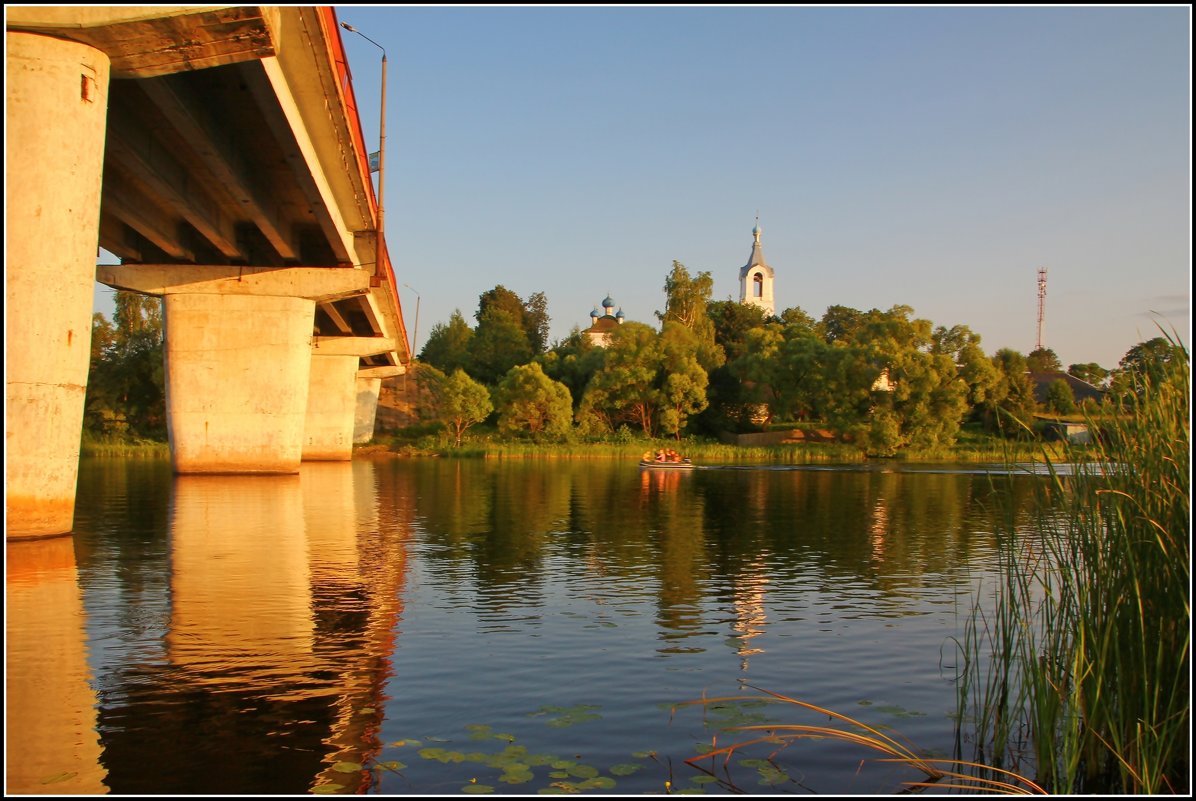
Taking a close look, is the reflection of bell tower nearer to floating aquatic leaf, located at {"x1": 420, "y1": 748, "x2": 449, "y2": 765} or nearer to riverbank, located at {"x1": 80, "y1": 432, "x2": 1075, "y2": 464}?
riverbank, located at {"x1": 80, "y1": 432, "x2": 1075, "y2": 464}

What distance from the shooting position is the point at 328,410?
57.8 meters

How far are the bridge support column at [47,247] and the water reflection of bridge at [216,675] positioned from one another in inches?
82.0

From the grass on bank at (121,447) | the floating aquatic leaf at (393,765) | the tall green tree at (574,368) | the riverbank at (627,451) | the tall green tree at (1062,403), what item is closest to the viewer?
the floating aquatic leaf at (393,765)

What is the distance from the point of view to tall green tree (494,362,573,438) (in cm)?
7294

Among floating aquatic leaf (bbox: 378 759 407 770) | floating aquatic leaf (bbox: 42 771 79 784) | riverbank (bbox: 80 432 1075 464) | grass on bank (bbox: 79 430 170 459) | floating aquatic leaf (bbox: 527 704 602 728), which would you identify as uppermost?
riverbank (bbox: 80 432 1075 464)

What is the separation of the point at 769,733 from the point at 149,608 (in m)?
8.88

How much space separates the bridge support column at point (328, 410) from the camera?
2271 inches

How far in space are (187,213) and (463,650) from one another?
2161cm

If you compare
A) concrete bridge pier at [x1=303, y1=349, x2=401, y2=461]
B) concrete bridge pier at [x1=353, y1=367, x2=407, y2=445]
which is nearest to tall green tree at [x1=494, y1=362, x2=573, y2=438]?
concrete bridge pier at [x1=353, y1=367, x2=407, y2=445]

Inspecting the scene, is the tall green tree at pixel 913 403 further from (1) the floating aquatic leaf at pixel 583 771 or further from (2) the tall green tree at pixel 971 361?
(1) the floating aquatic leaf at pixel 583 771

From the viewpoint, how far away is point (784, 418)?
Result: 8675cm

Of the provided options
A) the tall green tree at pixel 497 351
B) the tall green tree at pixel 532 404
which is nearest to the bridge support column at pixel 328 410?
the tall green tree at pixel 532 404

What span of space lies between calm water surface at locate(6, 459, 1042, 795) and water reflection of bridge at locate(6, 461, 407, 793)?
0.11 feet

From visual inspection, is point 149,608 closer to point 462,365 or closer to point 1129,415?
point 1129,415
